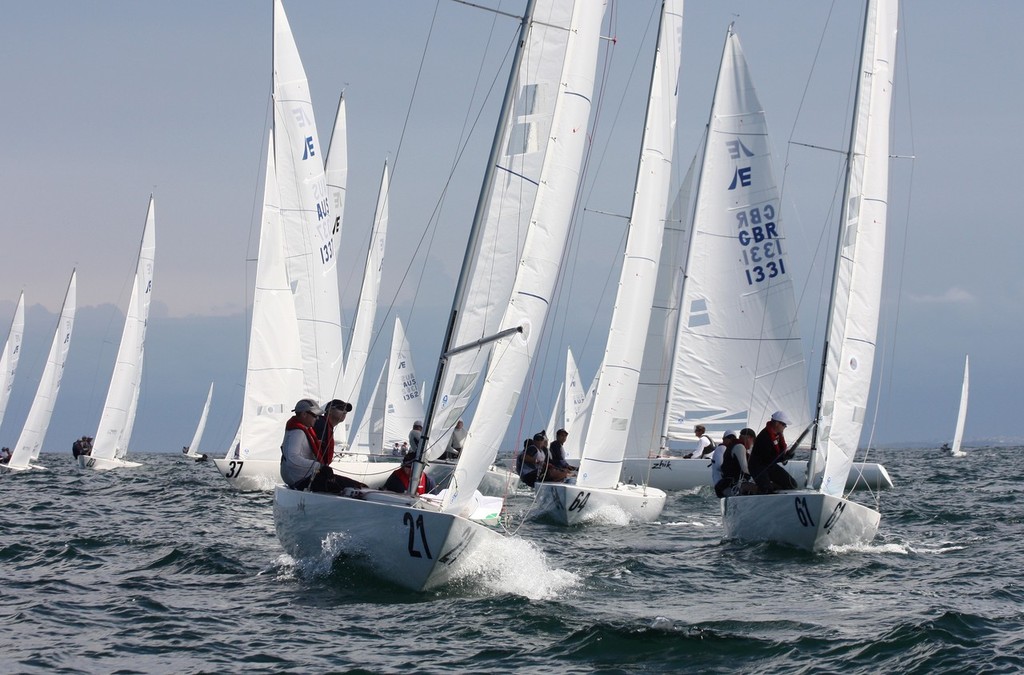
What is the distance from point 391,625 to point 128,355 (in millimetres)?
25340

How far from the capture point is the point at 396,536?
25.9 ft

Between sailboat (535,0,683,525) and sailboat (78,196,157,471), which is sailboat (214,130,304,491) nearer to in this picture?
sailboat (535,0,683,525)

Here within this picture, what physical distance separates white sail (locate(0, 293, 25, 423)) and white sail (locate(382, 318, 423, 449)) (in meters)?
11.4

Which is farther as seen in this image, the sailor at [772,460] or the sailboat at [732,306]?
the sailboat at [732,306]

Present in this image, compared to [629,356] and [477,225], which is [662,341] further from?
[477,225]

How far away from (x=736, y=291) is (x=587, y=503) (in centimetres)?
877

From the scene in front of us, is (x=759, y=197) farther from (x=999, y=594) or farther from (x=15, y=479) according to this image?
(x=15, y=479)

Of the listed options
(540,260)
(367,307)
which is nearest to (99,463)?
(367,307)

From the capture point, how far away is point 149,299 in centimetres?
3091

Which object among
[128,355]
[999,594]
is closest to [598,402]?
[999,594]

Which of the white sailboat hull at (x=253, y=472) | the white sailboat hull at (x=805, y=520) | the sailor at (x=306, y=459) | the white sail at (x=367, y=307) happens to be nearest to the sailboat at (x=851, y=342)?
the white sailboat hull at (x=805, y=520)

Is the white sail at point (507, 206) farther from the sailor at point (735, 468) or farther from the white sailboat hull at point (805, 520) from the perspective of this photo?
the sailor at point (735, 468)

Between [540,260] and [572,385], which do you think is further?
[572,385]

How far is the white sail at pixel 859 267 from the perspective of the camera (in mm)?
12560
